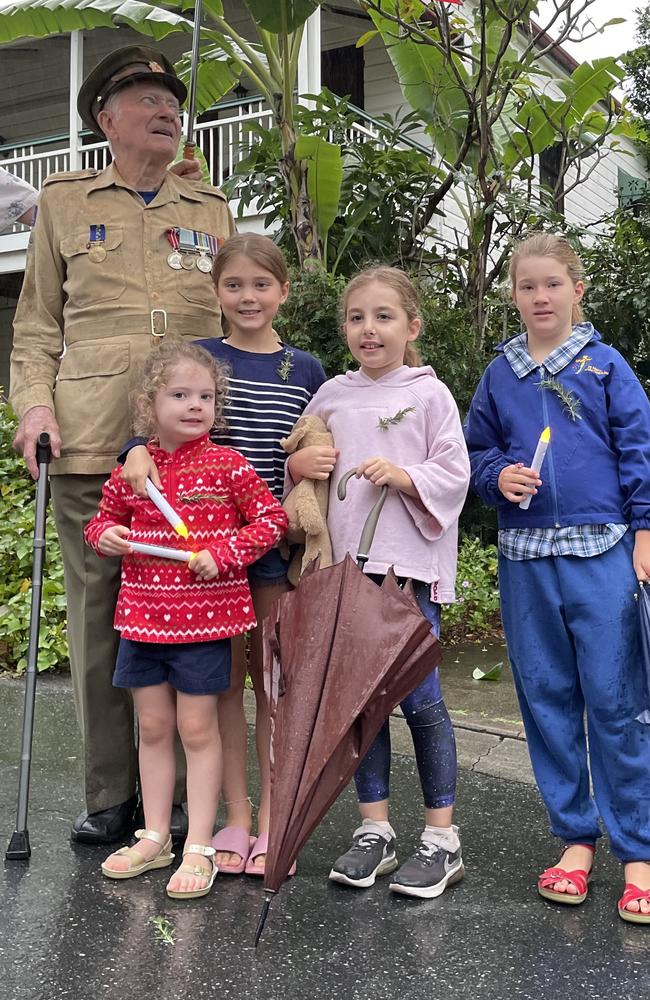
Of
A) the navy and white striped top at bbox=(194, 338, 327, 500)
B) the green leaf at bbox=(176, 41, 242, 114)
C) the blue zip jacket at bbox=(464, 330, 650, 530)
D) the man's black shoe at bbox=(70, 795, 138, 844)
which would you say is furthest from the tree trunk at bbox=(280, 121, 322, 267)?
the man's black shoe at bbox=(70, 795, 138, 844)

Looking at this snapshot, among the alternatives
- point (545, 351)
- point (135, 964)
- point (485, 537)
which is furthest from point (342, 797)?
point (485, 537)

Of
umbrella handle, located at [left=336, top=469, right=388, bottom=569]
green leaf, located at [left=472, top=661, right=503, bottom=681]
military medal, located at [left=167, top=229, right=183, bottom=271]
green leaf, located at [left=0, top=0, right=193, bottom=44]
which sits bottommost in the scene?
green leaf, located at [left=472, top=661, right=503, bottom=681]

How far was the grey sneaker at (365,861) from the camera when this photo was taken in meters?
3.08

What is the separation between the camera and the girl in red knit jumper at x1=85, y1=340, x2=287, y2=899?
3.13m

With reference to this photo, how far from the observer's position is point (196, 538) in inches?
125

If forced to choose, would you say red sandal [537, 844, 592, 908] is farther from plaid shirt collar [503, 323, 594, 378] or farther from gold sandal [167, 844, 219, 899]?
plaid shirt collar [503, 323, 594, 378]

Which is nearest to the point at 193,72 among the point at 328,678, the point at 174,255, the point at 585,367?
the point at 174,255

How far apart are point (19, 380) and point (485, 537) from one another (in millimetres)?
4874

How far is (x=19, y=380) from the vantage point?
3648mm

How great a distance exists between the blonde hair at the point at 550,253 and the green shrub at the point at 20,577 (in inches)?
146

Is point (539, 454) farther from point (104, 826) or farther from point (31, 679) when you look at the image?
point (104, 826)

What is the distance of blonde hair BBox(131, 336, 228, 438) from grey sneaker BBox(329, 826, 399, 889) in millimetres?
1352

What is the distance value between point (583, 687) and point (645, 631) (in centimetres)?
28

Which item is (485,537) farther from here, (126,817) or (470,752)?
(126,817)
